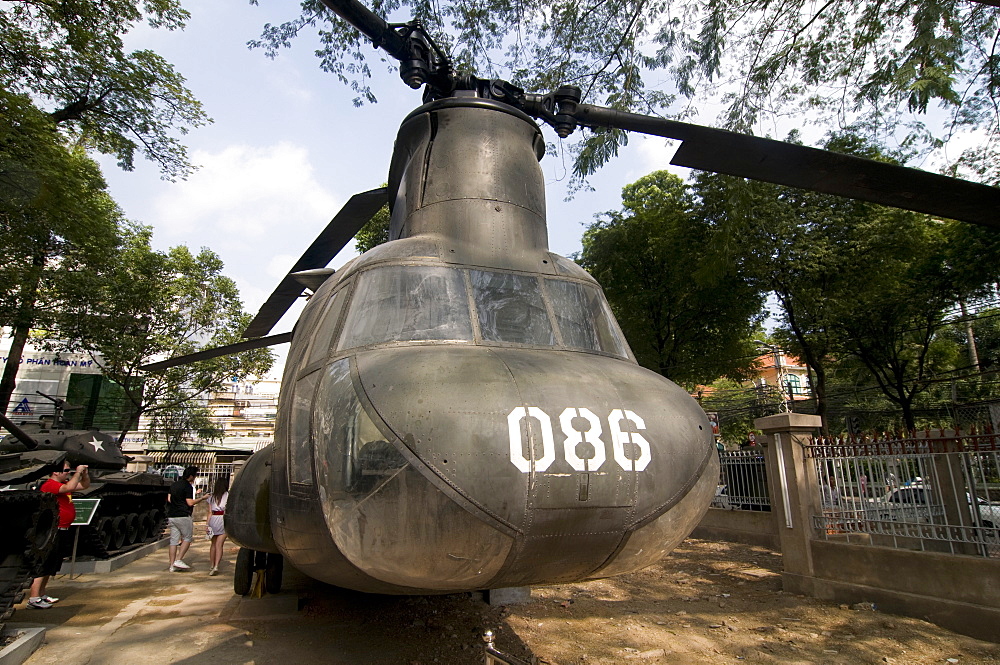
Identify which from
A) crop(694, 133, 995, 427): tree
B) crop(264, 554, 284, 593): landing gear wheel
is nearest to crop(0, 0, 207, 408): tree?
crop(264, 554, 284, 593): landing gear wheel

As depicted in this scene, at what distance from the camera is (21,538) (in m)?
5.13

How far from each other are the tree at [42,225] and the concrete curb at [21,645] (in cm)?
799

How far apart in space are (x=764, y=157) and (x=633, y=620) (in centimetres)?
433

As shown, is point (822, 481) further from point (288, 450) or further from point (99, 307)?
point (99, 307)

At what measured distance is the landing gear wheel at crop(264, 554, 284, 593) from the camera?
20.0 feet

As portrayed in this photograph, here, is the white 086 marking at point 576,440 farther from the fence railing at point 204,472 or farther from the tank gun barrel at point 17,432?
the fence railing at point 204,472

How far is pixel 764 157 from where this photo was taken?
3838 mm

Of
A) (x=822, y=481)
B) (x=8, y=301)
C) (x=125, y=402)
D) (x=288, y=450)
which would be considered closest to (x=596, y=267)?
(x=822, y=481)

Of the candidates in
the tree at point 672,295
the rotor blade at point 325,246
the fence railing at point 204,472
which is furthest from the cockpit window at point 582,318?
the fence railing at point 204,472

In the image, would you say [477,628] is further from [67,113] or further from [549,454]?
[67,113]

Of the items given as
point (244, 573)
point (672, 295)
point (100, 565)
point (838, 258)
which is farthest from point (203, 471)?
point (838, 258)

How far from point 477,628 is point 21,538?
4135 mm

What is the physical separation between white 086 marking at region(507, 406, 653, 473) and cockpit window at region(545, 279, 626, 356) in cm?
98

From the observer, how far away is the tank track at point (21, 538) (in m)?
4.91
